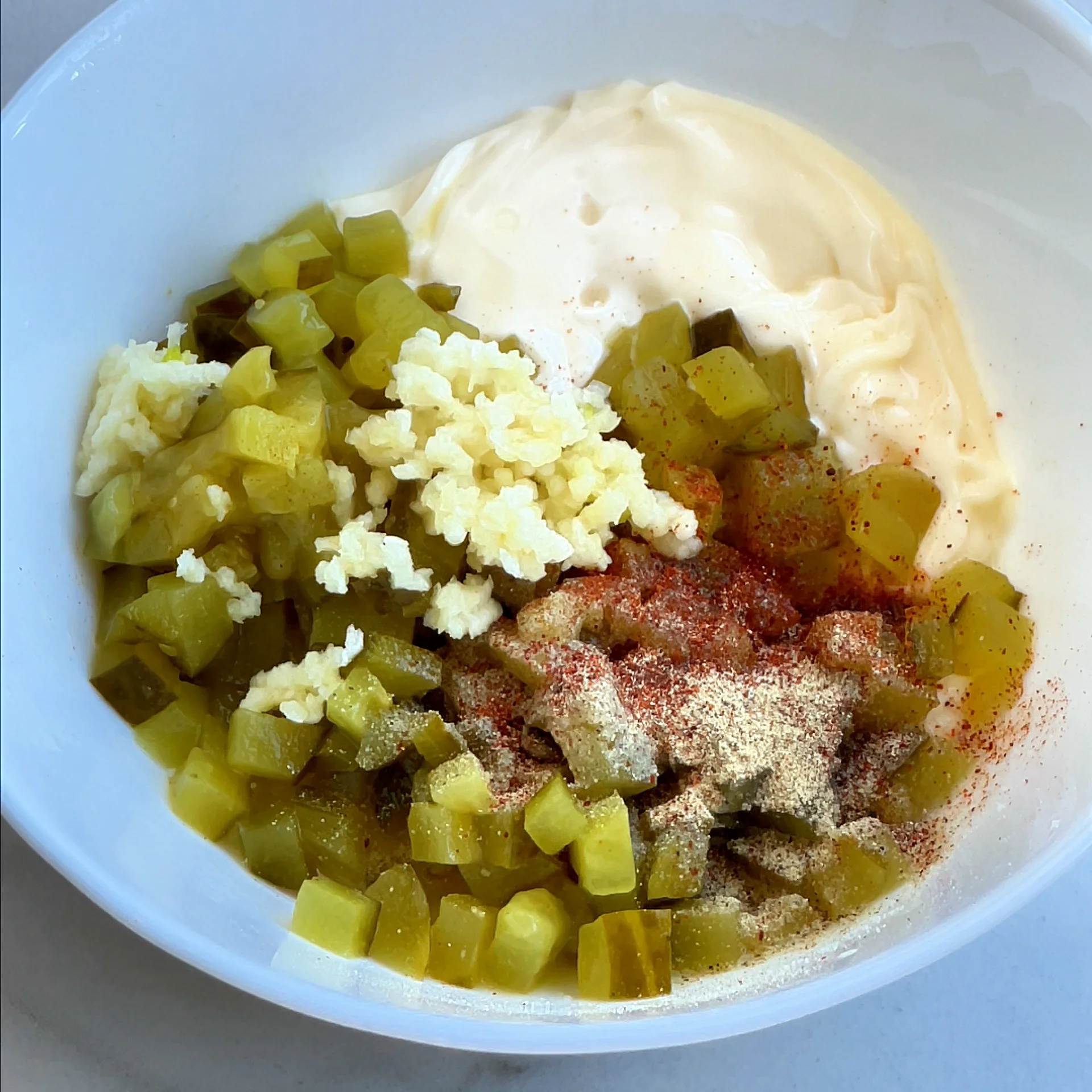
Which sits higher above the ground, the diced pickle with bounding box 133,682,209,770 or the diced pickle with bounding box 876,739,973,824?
the diced pickle with bounding box 133,682,209,770

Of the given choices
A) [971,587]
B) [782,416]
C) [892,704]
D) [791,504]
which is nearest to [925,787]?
[892,704]

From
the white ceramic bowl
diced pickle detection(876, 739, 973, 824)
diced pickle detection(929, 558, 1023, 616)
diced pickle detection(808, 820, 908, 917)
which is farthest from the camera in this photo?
diced pickle detection(929, 558, 1023, 616)

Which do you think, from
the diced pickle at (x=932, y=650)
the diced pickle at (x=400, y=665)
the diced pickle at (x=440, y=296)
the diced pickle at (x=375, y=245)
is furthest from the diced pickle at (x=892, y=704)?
the diced pickle at (x=375, y=245)

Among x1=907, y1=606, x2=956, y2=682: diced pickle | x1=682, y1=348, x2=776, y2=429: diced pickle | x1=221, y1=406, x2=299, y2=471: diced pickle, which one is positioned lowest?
x1=907, y1=606, x2=956, y2=682: diced pickle

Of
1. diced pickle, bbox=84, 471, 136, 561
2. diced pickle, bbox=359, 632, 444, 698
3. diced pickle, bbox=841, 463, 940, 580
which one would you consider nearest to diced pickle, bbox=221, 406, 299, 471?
diced pickle, bbox=84, 471, 136, 561

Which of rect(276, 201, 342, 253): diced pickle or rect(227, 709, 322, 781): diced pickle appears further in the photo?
rect(276, 201, 342, 253): diced pickle

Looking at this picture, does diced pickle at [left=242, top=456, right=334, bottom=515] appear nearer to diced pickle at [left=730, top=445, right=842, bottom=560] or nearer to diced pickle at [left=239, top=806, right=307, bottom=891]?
diced pickle at [left=239, top=806, right=307, bottom=891]

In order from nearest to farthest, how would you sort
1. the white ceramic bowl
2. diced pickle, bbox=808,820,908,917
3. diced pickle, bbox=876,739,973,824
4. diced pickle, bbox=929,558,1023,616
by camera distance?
the white ceramic bowl < diced pickle, bbox=808,820,908,917 < diced pickle, bbox=876,739,973,824 < diced pickle, bbox=929,558,1023,616

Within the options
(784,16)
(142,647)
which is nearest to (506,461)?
(142,647)
